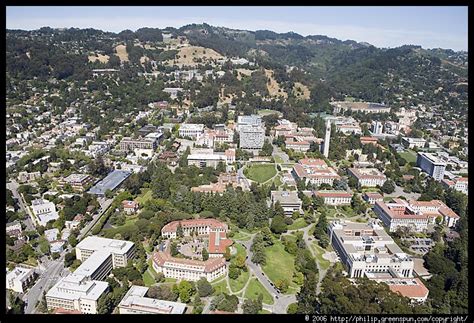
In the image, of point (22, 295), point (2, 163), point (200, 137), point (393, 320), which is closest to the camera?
point (2, 163)

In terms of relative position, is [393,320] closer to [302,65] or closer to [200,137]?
[200,137]

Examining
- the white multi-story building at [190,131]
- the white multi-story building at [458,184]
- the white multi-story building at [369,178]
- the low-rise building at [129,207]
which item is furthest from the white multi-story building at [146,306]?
the white multi-story building at [190,131]

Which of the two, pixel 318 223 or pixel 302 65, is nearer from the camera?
pixel 318 223

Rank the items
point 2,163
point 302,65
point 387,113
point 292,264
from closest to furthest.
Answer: point 2,163
point 292,264
point 387,113
point 302,65

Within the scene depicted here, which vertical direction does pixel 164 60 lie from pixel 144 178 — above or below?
above

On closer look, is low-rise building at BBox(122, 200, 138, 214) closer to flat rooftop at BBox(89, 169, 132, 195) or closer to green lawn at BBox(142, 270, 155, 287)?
flat rooftop at BBox(89, 169, 132, 195)

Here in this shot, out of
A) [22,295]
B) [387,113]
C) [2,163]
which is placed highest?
[2,163]

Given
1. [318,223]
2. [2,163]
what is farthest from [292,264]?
[2,163]
